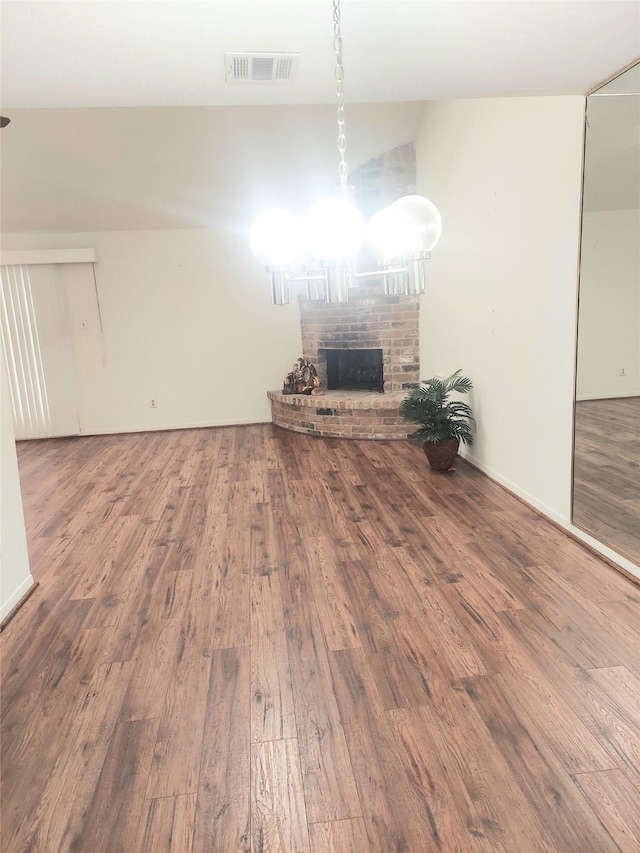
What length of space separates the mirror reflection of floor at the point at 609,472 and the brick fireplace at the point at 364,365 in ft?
8.93

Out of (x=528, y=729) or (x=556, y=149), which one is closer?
(x=528, y=729)

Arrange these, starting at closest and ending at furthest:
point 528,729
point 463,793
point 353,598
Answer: point 463,793, point 528,729, point 353,598

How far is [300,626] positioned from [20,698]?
44.1 inches

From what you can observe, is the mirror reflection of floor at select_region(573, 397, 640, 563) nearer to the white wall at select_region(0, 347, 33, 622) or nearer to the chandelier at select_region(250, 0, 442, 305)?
the chandelier at select_region(250, 0, 442, 305)

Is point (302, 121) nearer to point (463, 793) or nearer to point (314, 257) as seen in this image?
point (314, 257)

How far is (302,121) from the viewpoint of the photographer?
5.39 m

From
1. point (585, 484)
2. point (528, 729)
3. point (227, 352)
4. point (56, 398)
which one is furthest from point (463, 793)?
point (56, 398)

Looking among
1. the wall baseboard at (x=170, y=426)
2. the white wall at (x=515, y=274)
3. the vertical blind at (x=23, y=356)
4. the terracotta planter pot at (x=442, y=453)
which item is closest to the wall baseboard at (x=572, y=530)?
A: the white wall at (x=515, y=274)

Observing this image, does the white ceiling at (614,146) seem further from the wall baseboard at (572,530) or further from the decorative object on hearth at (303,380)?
the decorative object on hearth at (303,380)

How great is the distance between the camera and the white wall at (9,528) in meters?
2.79

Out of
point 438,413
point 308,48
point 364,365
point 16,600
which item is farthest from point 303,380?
point 308,48

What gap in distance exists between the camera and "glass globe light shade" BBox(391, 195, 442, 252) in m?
1.81

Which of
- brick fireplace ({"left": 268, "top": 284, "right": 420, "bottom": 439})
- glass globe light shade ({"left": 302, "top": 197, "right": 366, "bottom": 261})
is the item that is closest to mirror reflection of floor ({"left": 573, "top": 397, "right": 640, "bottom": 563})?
glass globe light shade ({"left": 302, "top": 197, "right": 366, "bottom": 261})

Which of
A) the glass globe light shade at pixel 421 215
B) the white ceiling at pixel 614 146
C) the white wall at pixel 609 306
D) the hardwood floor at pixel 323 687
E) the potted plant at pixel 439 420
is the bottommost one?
the hardwood floor at pixel 323 687
